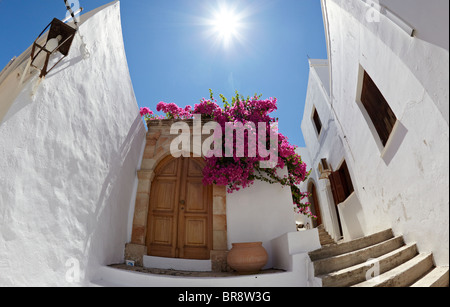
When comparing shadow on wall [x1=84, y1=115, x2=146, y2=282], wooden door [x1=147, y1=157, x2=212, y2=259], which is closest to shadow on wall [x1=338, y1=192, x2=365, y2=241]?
wooden door [x1=147, y1=157, x2=212, y2=259]

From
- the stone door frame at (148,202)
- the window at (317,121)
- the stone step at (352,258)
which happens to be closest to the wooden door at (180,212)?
the stone door frame at (148,202)

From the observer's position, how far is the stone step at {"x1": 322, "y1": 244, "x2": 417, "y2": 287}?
2.53 m

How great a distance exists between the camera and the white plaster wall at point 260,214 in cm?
435

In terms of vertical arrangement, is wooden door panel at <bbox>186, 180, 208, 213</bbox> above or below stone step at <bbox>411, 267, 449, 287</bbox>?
above

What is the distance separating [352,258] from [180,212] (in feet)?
9.88

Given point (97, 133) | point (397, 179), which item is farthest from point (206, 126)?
point (397, 179)

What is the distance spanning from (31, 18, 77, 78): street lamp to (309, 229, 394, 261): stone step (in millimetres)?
3958

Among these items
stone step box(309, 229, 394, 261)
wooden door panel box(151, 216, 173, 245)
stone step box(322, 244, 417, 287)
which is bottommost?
stone step box(322, 244, 417, 287)

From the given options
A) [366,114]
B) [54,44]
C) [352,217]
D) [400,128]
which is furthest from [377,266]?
[54,44]

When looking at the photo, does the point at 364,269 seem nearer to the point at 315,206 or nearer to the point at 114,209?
the point at 114,209

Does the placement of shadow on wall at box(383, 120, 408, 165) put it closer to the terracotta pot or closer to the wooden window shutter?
the terracotta pot

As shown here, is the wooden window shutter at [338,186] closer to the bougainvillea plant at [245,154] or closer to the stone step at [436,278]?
the bougainvillea plant at [245,154]

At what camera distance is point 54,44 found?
276cm
